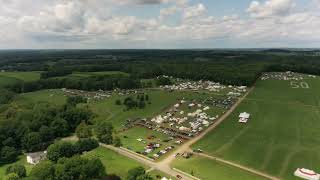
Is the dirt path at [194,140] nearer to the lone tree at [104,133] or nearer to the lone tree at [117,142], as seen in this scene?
the lone tree at [117,142]

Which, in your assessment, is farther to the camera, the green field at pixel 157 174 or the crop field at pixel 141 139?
the crop field at pixel 141 139

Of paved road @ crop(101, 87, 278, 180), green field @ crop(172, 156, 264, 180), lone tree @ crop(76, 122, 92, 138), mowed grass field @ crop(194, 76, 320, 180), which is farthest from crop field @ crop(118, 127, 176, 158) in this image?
mowed grass field @ crop(194, 76, 320, 180)

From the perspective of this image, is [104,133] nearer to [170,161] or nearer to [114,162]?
[114,162]

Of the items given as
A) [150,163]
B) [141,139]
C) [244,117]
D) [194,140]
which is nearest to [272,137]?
[244,117]

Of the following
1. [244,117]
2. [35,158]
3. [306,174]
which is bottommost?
[35,158]

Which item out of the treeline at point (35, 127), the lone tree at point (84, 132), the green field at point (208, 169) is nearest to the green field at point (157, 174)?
the green field at point (208, 169)

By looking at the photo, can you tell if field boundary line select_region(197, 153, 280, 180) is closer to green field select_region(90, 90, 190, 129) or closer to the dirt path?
the dirt path
